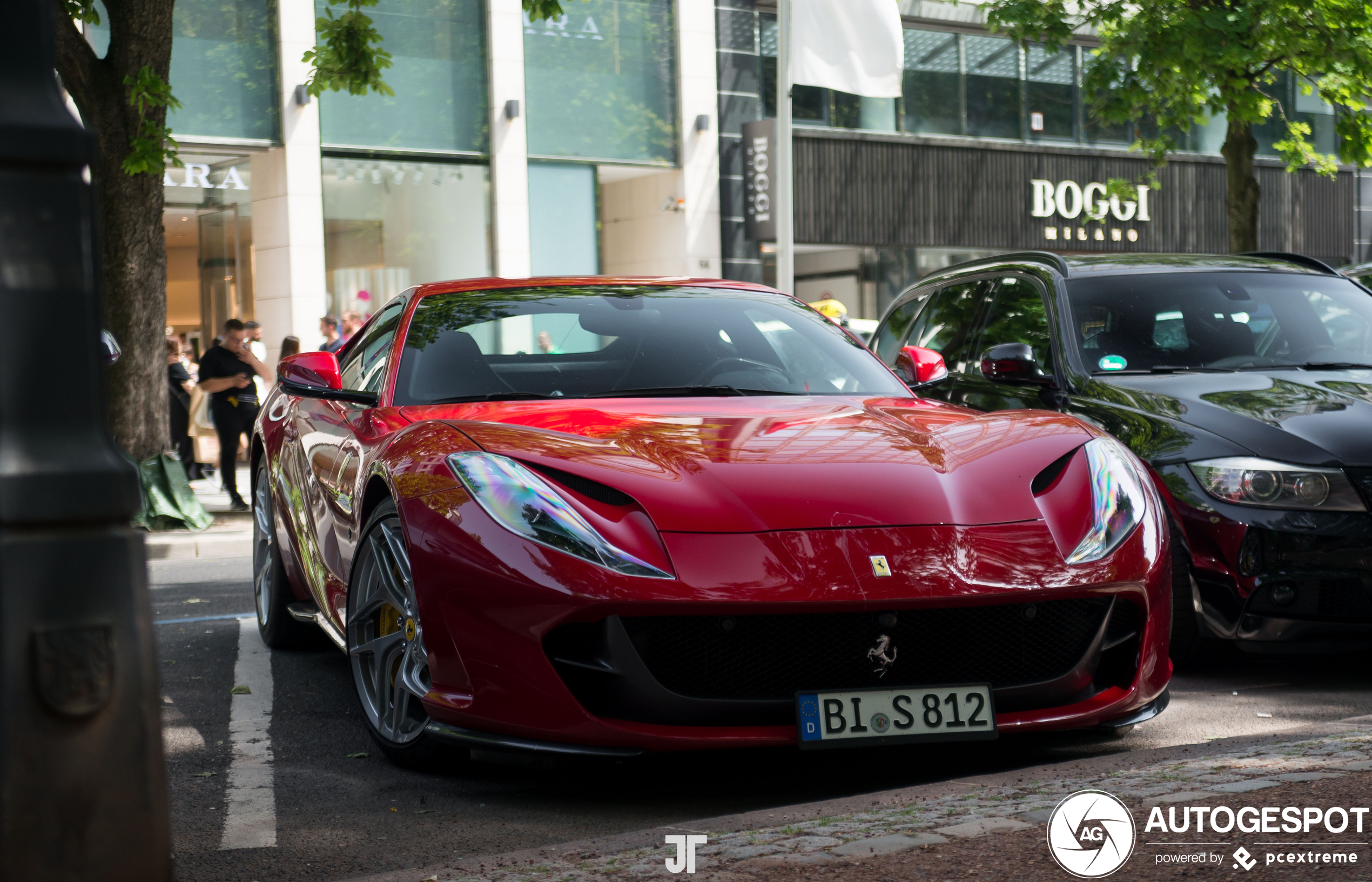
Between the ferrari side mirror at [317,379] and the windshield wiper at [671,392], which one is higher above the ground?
the ferrari side mirror at [317,379]

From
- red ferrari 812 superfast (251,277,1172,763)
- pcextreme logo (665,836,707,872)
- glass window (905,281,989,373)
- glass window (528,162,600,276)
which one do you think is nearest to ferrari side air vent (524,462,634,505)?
red ferrari 812 superfast (251,277,1172,763)

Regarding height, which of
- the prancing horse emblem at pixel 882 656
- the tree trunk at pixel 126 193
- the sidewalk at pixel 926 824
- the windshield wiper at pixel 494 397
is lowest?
the sidewalk at pixel 926 824

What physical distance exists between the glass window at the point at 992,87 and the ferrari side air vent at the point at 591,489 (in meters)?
23.7

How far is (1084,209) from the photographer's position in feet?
91.2

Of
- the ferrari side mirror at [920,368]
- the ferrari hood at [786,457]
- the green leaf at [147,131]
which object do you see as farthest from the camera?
the green leaf at [147,131]

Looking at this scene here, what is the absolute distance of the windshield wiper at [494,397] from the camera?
4.84 meters

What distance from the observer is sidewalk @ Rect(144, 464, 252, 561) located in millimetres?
11172

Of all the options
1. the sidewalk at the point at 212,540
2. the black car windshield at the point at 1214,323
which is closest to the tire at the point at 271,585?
the black car windshield at the point at 1214,323

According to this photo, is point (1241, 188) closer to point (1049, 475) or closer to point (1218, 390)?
point (1218, 390)

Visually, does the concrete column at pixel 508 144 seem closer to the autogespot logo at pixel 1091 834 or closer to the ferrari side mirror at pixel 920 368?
the ferrari side mirror at pixel 920 368

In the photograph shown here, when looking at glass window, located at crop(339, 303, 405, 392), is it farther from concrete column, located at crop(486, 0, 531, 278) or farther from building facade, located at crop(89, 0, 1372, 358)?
concrete column, located at crop(486, 0, 531, 278)

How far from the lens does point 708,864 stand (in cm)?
293

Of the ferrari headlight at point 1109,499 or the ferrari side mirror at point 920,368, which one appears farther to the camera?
the ferrari side mirror at point 920,368

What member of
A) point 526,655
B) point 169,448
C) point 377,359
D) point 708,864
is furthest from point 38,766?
point 169,448
